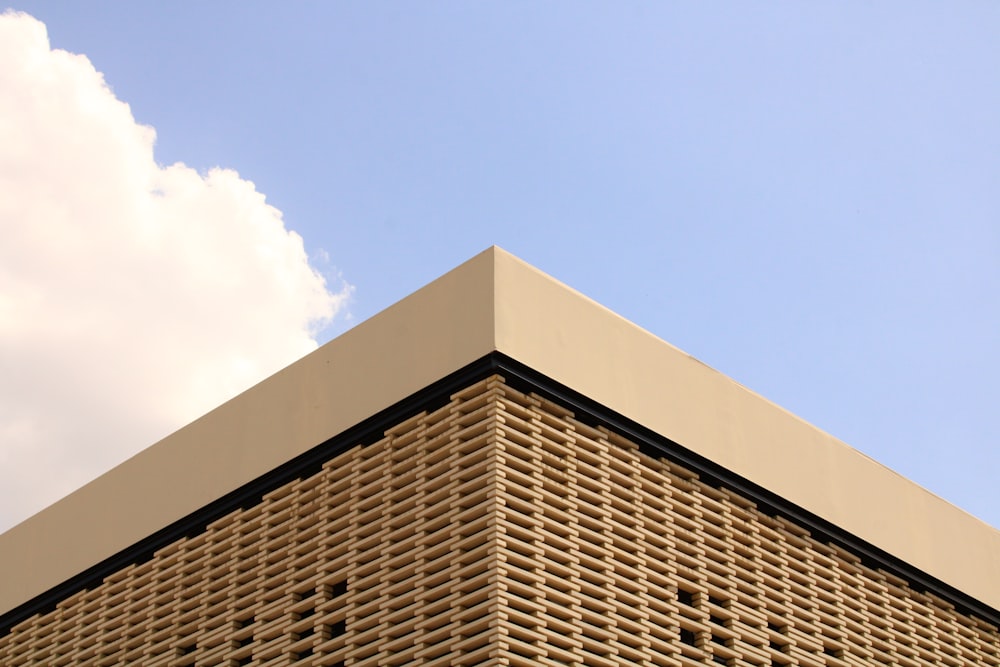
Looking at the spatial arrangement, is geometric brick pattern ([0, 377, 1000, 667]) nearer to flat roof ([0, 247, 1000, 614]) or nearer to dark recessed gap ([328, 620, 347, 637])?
dark recessed gap ([328, 620, 347, 637])

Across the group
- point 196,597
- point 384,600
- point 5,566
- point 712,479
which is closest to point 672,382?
point 712,479

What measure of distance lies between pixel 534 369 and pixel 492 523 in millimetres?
1927

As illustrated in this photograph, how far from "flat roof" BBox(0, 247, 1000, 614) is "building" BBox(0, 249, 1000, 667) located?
1.2 inches

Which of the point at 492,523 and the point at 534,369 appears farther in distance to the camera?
the point at 534,369

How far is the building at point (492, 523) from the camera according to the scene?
14.8 metres

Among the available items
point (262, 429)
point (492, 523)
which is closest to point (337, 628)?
point (492, 523)

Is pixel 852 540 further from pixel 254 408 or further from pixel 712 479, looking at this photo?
pixel 254 408

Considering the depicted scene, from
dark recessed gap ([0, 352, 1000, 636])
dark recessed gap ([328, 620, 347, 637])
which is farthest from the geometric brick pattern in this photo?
dark recessed gap ([0, 352, 1000, 636])

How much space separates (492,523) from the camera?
1444 cm

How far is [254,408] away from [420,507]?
3.25m

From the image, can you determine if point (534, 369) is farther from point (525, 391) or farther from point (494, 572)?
point (494, 572)

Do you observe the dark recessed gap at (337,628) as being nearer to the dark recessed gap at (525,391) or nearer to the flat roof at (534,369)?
the dark recessed gap at (525,391)

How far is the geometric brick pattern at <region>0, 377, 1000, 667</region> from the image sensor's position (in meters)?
14.5

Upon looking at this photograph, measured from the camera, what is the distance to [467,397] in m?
15.6
